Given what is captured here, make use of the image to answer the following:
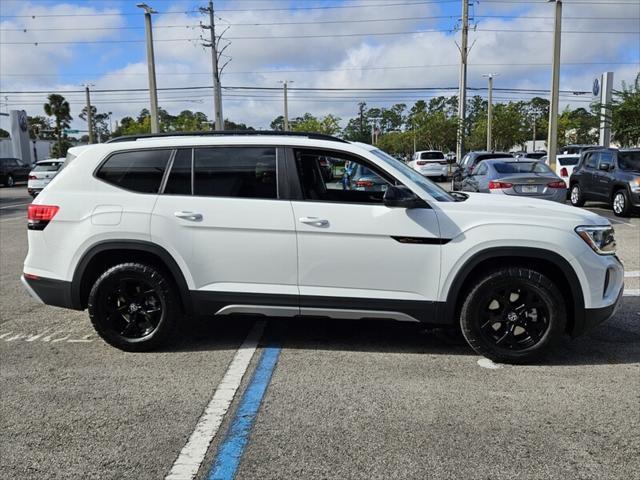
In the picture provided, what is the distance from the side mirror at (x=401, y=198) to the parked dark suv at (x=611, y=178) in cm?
1086

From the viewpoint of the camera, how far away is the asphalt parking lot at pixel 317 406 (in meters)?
3.04

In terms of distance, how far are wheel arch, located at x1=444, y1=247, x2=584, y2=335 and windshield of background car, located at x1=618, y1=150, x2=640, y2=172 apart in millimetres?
10917

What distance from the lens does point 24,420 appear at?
3566mm

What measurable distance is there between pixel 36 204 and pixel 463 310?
11.9 ft

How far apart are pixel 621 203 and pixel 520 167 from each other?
2991 mm

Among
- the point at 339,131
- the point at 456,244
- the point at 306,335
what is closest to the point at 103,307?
the point at 306,335

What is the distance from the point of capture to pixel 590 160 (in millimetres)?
15266

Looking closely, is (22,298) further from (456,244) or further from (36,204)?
(456,244)

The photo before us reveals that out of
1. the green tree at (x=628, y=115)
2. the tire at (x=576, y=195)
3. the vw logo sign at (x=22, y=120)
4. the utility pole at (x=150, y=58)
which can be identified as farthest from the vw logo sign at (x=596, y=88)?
the vw logo sign at (x=22, y=120)

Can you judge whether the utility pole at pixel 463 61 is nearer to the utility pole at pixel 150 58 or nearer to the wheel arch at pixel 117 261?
the utility pole at pixel 150 58

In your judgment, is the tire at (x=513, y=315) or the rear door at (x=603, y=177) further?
the rear door at (x=603, y=177)

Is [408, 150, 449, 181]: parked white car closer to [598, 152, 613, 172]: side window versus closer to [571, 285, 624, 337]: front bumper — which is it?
[598, 152, 613, 172]: side window

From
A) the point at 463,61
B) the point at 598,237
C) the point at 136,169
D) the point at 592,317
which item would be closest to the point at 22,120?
the point at 463,61

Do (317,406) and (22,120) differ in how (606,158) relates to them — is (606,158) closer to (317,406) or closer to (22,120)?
(317,406)
